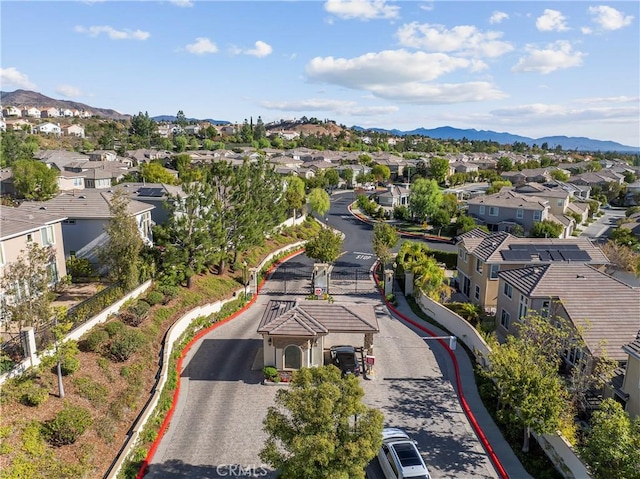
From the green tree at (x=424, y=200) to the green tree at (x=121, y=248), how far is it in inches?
1894

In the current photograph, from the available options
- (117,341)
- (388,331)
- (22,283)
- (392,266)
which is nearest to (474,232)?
(392,266)

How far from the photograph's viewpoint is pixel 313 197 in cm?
6397

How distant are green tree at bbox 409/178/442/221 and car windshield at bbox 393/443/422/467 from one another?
171ft

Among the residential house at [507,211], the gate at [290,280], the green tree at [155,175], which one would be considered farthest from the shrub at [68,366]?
the green tree at [155,175]

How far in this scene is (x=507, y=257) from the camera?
3328cm

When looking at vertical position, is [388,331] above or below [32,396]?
below

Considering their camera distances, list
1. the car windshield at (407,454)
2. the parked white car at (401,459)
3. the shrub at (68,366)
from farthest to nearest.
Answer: the shrub at (68,366) → the car windshield at (407,454) → the parked white car at (401,459)

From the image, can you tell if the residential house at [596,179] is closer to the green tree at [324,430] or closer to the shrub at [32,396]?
the green tree at [324,430]

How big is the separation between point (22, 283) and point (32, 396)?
477cm

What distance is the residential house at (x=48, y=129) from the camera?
497 feet

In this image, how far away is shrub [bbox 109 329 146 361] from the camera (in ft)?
73.0

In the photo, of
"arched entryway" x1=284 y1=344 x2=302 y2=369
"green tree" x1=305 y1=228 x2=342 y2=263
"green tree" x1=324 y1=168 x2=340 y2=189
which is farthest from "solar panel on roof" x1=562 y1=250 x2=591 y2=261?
"green tree" x1=324 y1=168 x2=340 y2=189

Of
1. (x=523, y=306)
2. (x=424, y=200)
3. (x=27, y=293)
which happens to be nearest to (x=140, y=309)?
(x=27, y=293)

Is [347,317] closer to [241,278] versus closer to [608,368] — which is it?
[608,368]
